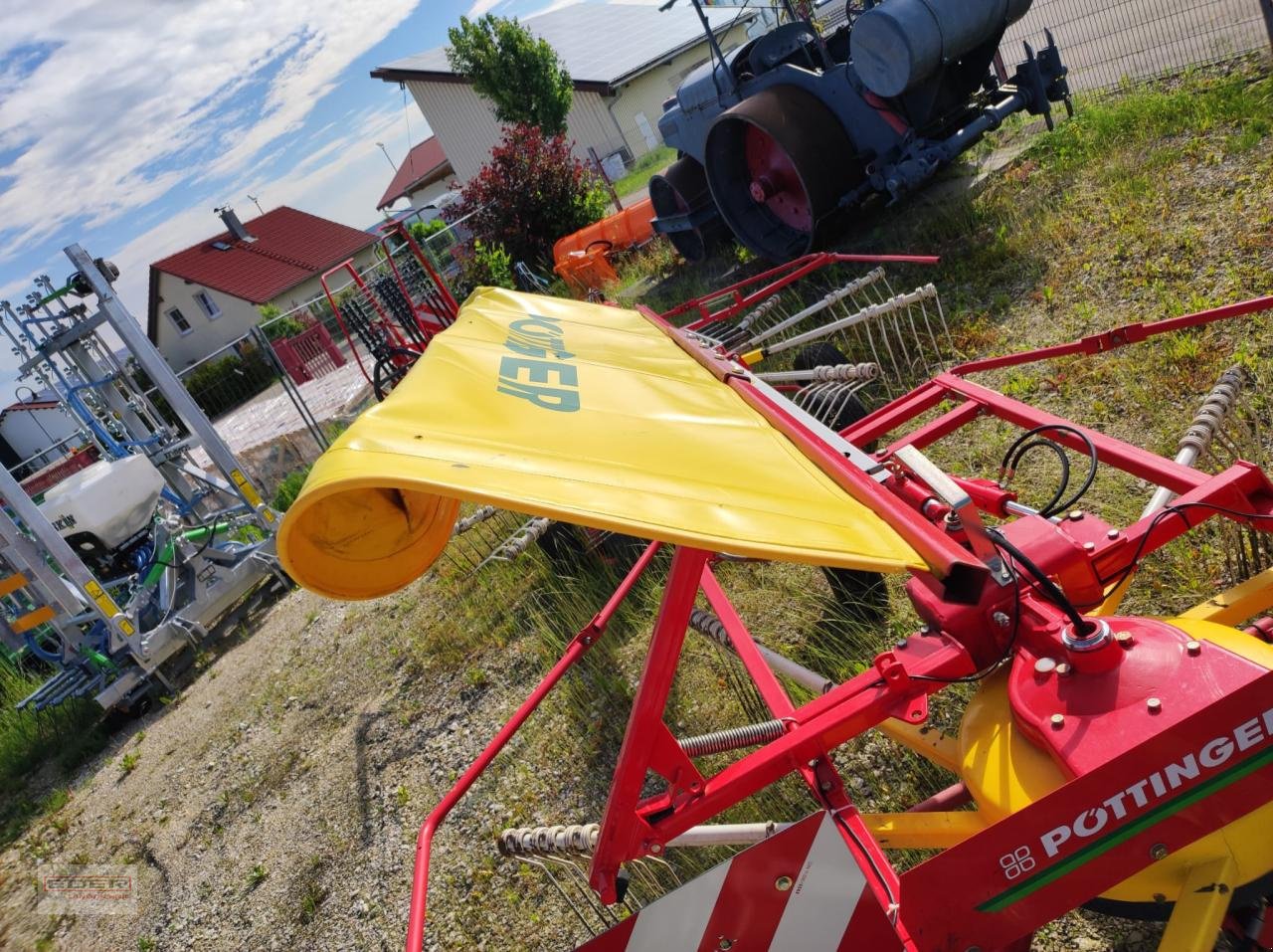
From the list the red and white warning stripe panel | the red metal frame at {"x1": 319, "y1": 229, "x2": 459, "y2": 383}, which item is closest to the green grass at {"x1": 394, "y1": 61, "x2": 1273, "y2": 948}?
the red and white warning stripe panel

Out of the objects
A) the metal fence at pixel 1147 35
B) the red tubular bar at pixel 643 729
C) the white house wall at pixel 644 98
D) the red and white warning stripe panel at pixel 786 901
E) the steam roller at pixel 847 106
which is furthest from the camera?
the white house wall at pixel 644 98

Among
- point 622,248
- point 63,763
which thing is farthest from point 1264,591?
point 622,248

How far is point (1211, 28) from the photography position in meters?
7.91

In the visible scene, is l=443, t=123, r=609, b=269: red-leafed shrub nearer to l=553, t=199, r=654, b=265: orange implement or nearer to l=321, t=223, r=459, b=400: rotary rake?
l=553, t=199, r=654, b=265: orange implement

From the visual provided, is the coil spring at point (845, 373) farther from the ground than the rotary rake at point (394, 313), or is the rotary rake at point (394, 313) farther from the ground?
the rotary rake at point (394, 313)

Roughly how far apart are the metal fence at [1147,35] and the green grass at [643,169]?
1424 cm

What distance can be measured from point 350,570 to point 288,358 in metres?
18.9

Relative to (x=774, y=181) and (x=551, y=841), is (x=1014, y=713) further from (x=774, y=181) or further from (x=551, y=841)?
(x=774, y=181)

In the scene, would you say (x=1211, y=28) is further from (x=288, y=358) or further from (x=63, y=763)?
(x=288, y=358)

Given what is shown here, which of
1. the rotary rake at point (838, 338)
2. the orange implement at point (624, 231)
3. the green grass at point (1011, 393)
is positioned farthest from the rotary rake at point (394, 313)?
the rotary rake at point (838, 338)

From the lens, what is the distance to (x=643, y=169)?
90.1ft

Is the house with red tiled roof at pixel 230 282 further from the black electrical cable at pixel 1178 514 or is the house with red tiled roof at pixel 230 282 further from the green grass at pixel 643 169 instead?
the black electrical cable at pixel 1178 514

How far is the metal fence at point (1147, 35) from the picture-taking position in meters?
7.32

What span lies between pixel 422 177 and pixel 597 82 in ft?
54.2
